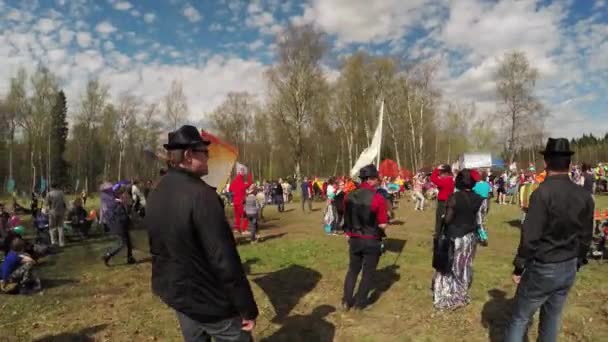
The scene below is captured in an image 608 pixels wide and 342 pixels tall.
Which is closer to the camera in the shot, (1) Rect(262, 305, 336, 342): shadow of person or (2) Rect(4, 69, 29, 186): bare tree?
(1) Rect(262, 305, 336, 342): shadow of person

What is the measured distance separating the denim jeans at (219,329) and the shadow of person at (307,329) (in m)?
2.72

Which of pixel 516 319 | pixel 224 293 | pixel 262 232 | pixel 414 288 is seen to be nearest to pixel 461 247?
pixel 414 288

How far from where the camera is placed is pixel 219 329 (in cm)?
252

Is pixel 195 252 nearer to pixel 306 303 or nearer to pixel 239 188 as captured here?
pixel 306 303

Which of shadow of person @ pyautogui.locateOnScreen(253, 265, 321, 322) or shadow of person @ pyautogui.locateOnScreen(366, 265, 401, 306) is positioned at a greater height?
shadow of person @ pyautogui.locateOnScreen(366, 265, 401, 306)

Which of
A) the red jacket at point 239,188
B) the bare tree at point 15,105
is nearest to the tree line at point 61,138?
the bare tree at point 15,105

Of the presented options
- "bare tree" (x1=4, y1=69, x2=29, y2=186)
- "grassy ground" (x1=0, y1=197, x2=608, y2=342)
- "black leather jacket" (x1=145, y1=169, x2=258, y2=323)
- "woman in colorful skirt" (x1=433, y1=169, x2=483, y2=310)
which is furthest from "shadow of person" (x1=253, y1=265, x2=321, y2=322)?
"bare tree" (x1=4, y1=69, x2=29, y2=186)

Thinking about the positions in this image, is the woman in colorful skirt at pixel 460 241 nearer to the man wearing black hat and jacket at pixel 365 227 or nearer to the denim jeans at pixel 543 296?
the man wearing black hat and jacket at pixel 365 227

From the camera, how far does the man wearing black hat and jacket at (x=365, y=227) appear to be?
550cm

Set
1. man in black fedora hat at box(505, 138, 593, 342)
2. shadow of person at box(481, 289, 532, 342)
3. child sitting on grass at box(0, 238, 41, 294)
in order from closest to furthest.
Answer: man in black fedora hat at box(505, 138, 593, 342) < shadow of person at box(481, 289, 532, 342) < child sitting on grass at box(0, 238, 41, 294)

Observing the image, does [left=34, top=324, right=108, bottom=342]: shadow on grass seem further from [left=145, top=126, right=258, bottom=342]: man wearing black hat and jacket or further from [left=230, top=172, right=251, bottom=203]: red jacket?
[left=230, top=172, right=251, bottom=203]: red jacket

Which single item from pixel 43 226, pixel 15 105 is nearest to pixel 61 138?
pixel 15 105

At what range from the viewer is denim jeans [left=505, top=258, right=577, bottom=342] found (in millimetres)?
3389

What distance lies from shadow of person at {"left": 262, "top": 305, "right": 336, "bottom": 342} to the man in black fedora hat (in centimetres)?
232
